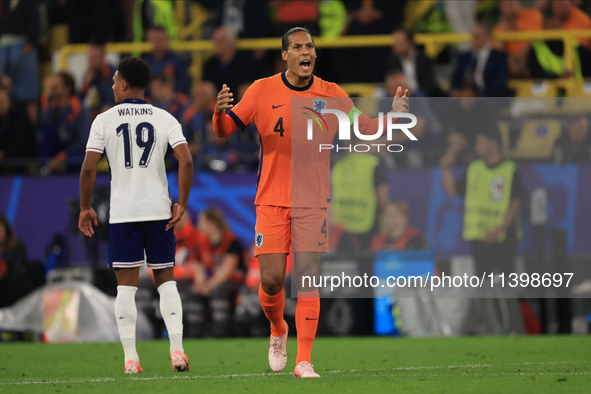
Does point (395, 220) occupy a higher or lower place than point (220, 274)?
higher

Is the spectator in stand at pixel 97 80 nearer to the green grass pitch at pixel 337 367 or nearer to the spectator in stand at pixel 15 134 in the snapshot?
the spectator in stand at pixel 15 134

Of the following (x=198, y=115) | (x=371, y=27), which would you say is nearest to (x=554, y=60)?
(x=371, y=27)

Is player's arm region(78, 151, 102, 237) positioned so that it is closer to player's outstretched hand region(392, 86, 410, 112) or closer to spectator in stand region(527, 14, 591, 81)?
player's outstretched hand region(392, 86, 410, 112)

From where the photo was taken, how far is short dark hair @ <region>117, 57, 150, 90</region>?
21.7ft

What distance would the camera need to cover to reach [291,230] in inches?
239

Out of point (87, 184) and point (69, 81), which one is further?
point (69, 81)

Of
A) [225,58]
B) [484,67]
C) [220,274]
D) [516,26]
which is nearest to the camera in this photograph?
[220,274]

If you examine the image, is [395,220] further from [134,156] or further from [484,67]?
[134,156]

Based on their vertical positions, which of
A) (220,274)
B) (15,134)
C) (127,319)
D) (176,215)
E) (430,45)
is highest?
(430,45)

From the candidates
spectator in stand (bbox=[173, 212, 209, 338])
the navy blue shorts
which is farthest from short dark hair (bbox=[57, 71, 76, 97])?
the navy blue shorts

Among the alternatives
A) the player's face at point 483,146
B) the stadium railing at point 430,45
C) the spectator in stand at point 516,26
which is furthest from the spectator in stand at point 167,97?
the spectator in stand at point 516,26

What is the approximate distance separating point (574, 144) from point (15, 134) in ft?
26.5

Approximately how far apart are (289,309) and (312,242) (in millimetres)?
5076

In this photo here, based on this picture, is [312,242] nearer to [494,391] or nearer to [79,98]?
[494,391]
